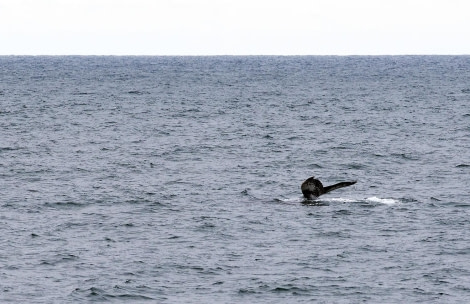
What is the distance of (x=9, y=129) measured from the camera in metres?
86.5

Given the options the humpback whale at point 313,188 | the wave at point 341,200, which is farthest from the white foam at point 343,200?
the humpback whale at point 313,188

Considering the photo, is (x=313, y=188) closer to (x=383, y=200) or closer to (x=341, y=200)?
(x=341, y=200)

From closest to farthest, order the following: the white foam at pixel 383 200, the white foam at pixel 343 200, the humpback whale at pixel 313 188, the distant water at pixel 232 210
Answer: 1. the distant water at pixel 232 210
2. the humpback whale at pixel 313 188
3. the white foam at pixel 383 200
4. the white foam at pixel 343 200

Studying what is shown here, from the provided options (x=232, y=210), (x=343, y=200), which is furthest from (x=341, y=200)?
(x=232, y=210)

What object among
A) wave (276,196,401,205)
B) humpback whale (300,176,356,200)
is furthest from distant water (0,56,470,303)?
humpback whale (300,176,356,200)

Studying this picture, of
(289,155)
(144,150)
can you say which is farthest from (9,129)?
(289,155)

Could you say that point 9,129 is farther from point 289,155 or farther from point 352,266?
point 352,266

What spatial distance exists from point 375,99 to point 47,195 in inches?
3471

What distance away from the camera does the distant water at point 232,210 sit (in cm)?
3356

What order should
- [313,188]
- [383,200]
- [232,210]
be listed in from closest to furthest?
[232,210] < [313,188] < [383,200]

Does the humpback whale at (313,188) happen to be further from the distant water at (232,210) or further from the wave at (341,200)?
the distant water at (232,210)

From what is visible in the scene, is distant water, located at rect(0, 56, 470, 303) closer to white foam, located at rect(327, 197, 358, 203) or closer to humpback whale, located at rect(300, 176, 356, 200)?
white foam, located at rect(327, 197, 358, 203)

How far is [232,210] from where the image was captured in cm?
4709

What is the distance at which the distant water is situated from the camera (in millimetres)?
33562
